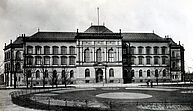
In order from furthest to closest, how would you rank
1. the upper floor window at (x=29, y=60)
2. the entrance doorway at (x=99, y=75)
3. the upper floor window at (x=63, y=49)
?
1. the upper floor window at (x=63, y=49)
2. the upper floor window at (x=29, y=60)
3. the entrance doorway at (x=99, y=75)

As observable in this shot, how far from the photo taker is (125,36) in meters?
59.6

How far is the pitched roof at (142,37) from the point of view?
57.8 m

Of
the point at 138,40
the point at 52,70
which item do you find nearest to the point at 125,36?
the point at 138,40

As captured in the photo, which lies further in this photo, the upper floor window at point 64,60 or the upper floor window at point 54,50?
the upper floor window at point 64,60

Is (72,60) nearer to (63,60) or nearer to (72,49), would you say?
(63,60)

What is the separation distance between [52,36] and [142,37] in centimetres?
2185

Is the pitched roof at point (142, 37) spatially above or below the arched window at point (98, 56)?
above

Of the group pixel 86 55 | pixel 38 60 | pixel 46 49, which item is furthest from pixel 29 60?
pixel 86 55

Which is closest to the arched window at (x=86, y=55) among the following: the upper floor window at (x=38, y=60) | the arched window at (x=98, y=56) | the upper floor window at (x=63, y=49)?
the arched window at (x=98, y=56)

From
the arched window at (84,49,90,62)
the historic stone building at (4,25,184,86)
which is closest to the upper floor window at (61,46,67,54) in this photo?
the historic stone building at (4,25,184,86)

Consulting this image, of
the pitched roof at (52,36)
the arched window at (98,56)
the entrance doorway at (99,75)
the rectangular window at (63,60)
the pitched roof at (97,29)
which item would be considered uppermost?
the pitched roof at (97,29)

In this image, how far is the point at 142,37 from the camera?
59.4m

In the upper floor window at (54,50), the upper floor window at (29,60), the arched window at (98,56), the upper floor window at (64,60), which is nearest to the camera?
the arched window at (98,56)

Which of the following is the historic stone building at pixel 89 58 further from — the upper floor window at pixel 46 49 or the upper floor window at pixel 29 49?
the upper floor window at pixel 46 49
